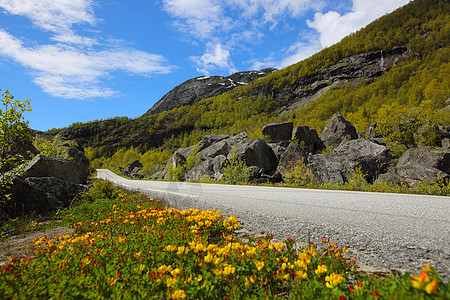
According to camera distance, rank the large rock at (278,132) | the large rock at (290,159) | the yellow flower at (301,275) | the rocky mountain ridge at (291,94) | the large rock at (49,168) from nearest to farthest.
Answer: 1. the yellow flower at (301,275)
2. the large rock at (49,168)
3. the large rock at (290,159)
4. the large rock at (278,132)
5. the rocky mountain ridge at (291,94)

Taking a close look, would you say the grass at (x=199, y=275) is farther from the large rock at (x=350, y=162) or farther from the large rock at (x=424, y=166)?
the large rock at (x=424, y=166)

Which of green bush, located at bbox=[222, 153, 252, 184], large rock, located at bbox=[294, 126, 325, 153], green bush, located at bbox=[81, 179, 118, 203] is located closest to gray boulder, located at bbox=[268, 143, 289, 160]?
green bush, located at bbox=[222, 153, 252, 184]

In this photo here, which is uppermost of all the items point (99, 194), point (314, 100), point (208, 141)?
point (314, 100)

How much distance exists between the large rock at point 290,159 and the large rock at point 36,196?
12.3 m

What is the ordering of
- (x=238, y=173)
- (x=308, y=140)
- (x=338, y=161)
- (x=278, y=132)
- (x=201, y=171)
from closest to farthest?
(x=338, y=161) < (x=238, y=173) < (x=201, y=171) < (x=308, y=140) < (x=278, y=132)

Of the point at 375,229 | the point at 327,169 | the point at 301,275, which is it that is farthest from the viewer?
the point at 327,169

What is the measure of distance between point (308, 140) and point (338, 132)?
11.2ft

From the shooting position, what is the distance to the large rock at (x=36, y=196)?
5.60 meters

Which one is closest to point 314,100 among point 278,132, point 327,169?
point 278,132

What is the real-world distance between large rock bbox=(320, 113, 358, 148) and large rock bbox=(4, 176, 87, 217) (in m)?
22.8

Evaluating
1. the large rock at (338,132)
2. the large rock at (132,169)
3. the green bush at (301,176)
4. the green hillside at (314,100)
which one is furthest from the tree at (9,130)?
the large rock at (132,169)

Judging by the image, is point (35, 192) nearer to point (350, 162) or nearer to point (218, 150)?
point (350, 162)

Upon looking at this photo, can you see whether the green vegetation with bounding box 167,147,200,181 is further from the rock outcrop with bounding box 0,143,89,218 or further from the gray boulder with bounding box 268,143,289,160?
the rock outcrop with bounding box 0,143,89,218

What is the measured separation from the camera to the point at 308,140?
2291cm
